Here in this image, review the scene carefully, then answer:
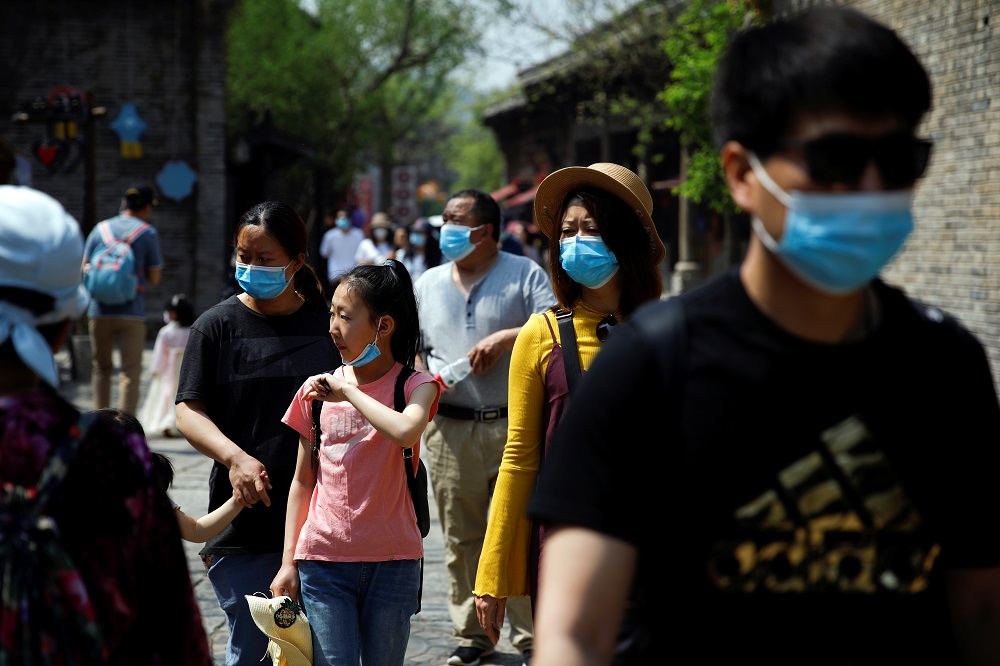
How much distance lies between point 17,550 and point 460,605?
12.1ft

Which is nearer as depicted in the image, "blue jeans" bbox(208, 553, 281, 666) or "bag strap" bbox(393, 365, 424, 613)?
"bag strap" bbox(393, 365, 424, 613)

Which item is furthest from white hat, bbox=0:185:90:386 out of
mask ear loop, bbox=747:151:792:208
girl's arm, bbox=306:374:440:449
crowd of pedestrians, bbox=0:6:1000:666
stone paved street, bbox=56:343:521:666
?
stone paved street, bbox=56:343:521:666

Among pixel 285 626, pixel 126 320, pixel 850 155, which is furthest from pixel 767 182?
pixel 126 320

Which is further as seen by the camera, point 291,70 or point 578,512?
point 291,70

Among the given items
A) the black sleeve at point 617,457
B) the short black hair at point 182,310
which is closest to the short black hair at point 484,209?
the black sleeve at point 617,457

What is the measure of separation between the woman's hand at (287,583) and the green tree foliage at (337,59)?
2698 cm

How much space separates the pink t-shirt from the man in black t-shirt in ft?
6.05

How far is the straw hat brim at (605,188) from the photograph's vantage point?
3.78 meters

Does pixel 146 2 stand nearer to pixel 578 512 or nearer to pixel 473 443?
pixel 473 443

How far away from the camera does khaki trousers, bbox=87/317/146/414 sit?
9.95 metres

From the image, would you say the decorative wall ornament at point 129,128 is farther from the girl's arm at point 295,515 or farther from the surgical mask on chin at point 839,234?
the surgical mask on chin at point 839,234

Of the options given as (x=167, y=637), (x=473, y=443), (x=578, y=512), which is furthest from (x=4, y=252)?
(x=473, y=443)

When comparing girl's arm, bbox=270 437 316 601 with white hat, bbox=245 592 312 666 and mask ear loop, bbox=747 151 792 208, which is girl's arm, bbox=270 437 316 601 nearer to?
white hat, bbox=245 592 312 666

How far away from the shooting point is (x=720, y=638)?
1.78 m
